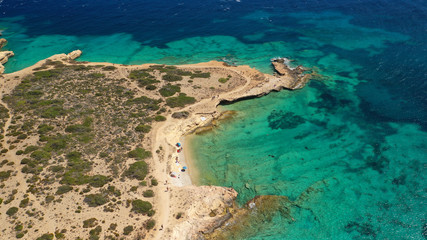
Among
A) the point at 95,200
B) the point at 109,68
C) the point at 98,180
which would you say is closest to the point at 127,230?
the point at 95,200

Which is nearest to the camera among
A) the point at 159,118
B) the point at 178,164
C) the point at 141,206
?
the point at 141,206

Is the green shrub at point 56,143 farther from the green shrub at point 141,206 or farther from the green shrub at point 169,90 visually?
the green shrub at point 169,90

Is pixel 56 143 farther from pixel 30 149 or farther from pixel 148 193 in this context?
pixel 148 193

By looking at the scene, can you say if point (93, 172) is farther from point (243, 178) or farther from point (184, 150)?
point (243, 178)

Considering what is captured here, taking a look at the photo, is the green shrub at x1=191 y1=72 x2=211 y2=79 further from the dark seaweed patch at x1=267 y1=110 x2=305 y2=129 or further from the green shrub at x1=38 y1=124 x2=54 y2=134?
the green shrub at x1=38 y1=124 x2=54 y2=134

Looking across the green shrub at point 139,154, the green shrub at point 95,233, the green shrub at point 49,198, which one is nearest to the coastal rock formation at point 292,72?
the green shrub at point 139,154

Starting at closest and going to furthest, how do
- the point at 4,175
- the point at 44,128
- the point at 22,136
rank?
1. the point at 4,175
2. the point at 22,136
3. the point at 44,128

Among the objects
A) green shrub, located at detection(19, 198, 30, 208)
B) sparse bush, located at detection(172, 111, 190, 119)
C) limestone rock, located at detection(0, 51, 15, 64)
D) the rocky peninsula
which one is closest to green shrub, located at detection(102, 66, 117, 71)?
the rocky peninsula
